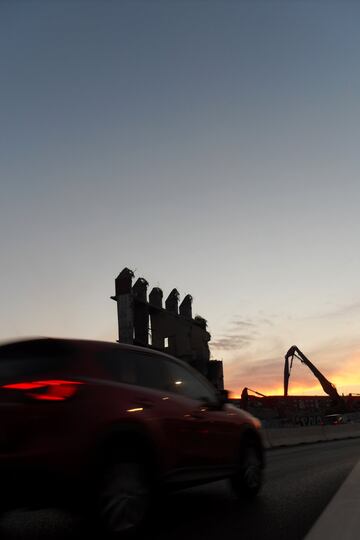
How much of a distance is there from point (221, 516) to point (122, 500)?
1.67 metres

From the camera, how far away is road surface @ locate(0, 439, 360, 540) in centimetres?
525

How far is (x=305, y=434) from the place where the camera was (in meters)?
25.0

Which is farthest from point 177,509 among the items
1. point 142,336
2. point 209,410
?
point 142,336

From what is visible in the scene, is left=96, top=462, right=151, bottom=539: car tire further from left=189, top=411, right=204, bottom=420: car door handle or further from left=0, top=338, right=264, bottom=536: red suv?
left=189, top=411, right=204, bottom=420: car door handle

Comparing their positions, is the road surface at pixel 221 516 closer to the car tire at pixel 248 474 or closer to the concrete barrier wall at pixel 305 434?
the car tire at pixel 248 474

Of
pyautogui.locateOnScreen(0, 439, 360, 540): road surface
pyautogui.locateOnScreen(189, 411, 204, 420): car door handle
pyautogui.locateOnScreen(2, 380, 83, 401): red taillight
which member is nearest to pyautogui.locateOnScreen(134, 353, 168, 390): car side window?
pyautogui.locateOnScreen(189, 411, 204, 420): car door handle

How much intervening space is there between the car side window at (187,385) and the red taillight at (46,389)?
1.63m

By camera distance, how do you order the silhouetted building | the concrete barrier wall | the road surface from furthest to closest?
the silhouetted building < the concrete barrier wall < the road surface

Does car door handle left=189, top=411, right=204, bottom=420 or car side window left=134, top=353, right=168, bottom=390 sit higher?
car side window left=134, top=353, right=168, bottom=390

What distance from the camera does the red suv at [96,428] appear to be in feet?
14.7

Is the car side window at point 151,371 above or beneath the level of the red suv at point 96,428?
above

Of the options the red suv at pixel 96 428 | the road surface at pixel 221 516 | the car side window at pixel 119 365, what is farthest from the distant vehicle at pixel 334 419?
the car side window at pixel 119 365

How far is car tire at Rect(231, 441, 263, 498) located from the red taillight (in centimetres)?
333

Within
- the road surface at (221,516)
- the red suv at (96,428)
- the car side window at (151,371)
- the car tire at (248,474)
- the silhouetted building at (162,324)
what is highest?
the silhouetted building at (162,324)
